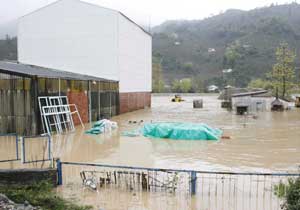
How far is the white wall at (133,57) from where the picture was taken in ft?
94.0

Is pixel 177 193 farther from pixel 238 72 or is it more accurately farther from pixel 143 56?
pixel 238 72

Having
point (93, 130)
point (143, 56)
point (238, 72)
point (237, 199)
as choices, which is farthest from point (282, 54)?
point (238, 72)

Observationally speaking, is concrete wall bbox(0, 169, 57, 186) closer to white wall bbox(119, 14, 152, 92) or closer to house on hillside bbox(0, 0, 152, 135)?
house on hillside bbox(0, 0, 152, 135)

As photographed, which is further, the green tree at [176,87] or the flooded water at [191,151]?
the green tree at [176,87]

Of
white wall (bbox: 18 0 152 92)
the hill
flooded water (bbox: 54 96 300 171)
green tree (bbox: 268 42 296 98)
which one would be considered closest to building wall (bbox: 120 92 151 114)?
white wall (bbox: 18 0 152 92)

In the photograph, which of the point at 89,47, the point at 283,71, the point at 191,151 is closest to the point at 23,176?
the point at 191,151

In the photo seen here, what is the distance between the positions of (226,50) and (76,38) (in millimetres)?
78423

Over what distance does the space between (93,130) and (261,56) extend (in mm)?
77974

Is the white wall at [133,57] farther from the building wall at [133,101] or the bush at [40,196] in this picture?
the bush at [40,196]

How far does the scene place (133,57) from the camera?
31.9 metres

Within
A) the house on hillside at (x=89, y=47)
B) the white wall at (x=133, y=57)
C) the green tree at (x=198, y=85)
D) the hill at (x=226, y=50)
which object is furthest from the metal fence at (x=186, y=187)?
the green tree at (x=198, y=85)

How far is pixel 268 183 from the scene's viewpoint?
840 cm

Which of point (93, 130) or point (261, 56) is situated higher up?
point (261, 56)

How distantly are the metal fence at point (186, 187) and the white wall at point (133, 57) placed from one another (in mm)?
20220
